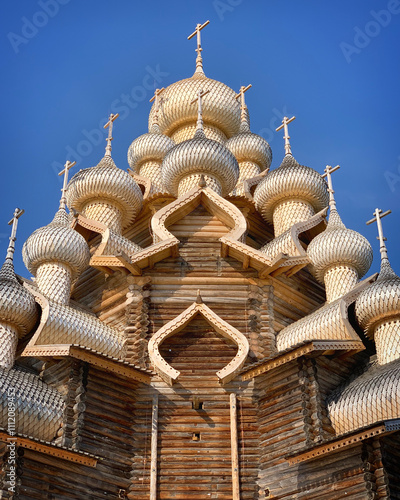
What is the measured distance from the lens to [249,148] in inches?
753

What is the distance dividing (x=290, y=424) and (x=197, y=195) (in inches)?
184

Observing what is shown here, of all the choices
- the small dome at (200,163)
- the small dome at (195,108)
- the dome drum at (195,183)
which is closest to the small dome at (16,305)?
the dome drum at (195,183)

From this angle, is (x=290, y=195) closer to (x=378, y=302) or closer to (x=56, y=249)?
(x=378, y=302)

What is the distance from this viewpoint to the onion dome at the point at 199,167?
48.9 ft

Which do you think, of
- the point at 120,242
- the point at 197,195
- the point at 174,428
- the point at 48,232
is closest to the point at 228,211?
the point at 197,195

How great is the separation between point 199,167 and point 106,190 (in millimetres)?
1934

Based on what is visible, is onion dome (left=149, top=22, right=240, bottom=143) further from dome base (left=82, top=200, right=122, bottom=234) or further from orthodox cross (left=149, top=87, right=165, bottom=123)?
dome base (left=82, top=200, right=122, bottom=234)

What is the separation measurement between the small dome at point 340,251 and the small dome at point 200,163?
2.30 m

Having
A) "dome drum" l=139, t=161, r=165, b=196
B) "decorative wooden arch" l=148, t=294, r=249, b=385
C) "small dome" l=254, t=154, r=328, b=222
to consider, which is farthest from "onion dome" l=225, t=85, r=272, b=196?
"decorative wooden arch" l=148, t=294, r=249, b=385

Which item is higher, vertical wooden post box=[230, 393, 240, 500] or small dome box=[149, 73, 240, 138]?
small dome box=[149, 73, 240, 138]

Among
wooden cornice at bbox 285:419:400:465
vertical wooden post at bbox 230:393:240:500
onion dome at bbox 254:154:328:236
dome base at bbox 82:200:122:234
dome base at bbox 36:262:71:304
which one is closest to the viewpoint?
wooden cornice at bbox 285:419:400:465

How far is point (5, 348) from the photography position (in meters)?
11.8

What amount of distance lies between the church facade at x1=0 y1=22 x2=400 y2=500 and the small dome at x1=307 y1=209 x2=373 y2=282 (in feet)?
0.09

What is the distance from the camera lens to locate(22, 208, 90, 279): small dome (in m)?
13.6
